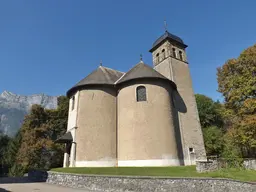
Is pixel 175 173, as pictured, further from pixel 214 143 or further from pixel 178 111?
pixel 214 143

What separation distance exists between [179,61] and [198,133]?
984 cm

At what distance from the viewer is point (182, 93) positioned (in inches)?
956

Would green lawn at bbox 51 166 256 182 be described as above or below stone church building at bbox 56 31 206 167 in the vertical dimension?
below

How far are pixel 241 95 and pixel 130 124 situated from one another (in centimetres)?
1153

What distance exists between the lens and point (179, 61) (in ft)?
86.1

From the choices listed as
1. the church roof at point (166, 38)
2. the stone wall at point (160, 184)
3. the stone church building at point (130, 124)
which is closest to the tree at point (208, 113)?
the church roof at point (166, 38)

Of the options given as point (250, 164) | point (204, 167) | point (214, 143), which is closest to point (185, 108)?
point (250, 164)

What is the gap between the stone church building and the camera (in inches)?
712

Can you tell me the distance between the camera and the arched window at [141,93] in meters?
19.8

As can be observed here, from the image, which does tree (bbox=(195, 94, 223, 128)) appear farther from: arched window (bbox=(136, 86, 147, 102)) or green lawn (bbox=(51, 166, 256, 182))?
green lawn (bbox=(51, 166, 256, 182))

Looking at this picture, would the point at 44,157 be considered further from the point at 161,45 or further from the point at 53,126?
the point at 161,45

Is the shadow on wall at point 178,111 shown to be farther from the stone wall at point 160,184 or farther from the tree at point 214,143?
the tree at point 214,143

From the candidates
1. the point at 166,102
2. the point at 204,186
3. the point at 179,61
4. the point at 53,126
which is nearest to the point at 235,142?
the point at 166,102

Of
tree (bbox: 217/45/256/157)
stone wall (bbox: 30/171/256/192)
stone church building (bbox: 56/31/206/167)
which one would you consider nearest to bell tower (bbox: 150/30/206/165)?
stone church building (bbox: 56/31/206/167)
